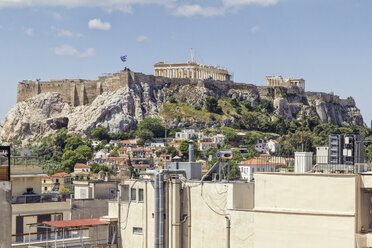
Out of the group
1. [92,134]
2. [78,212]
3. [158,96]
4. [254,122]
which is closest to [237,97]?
[254,122]

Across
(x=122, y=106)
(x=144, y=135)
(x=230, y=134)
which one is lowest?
(x=144, y=135)

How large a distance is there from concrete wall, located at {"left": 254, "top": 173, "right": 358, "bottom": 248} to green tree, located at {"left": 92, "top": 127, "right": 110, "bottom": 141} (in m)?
99.6

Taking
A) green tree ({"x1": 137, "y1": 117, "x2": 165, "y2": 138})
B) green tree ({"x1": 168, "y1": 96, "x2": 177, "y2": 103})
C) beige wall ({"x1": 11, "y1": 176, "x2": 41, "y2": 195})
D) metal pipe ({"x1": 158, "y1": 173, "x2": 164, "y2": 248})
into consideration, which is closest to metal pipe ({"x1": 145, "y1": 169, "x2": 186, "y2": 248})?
metal pipe ({"x1": 158, "y1": 173, "x2": 164, "y2": 248})

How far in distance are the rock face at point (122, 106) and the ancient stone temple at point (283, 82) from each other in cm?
1162

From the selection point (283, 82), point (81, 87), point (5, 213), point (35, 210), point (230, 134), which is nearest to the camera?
point (5, 213)

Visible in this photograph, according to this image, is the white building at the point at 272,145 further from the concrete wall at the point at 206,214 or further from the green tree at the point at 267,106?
the concrete wall at the point at 206,214

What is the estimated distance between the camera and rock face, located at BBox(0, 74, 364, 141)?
11806 cm

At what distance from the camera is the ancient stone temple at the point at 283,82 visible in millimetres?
151875

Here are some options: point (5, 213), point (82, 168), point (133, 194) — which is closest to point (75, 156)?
point (82, 168)

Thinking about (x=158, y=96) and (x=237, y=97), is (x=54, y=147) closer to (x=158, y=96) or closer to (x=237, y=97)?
(x=158, y=96)

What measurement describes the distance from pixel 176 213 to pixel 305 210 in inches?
220

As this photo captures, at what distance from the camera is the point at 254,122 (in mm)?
128125

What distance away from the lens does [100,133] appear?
385 ft

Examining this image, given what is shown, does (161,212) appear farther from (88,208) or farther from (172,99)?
(172,99)
